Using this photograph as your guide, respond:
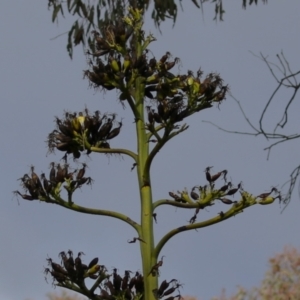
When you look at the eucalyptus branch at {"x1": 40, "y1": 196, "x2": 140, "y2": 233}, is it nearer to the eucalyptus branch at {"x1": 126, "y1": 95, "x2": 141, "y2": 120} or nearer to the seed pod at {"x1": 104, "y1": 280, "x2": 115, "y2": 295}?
the seed pod at {"x1": 104, "y1": 280, "x2": 115, "y2": 295}

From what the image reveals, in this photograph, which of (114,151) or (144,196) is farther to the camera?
(114,151)

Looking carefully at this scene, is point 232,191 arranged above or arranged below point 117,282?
above

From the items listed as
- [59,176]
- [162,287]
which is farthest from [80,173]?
[162,287]

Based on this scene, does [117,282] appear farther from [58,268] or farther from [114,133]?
[114,133]

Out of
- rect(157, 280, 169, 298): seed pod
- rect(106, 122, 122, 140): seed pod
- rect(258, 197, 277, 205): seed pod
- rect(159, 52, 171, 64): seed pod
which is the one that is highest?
rect(159, 52, 171, 64): seed pod

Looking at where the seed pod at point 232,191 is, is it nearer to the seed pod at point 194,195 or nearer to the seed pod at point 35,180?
the seed pod at point 194,195

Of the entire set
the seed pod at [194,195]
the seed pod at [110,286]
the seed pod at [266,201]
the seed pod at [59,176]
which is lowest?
the seed pod at [110,286]

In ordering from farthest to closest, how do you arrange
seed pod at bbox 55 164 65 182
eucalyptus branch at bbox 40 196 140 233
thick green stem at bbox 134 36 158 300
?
seed pod at bbox 55 164 65 182
eucalyptus branch at bbox 40 196 140 233
thick green stem at bbox 134 36 158 300

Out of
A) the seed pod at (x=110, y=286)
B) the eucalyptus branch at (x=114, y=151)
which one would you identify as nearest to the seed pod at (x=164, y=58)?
the eucalyptus branch at (x=114, y=151)

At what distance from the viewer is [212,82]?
2.83 metres

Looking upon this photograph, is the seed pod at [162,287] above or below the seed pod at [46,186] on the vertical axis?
below

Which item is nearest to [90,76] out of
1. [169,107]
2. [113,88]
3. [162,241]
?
[113,88]

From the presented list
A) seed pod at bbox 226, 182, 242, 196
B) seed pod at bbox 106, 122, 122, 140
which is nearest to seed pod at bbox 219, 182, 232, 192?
seed pod at bbox 226, 182, 242, 196

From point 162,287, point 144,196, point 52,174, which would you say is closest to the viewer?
point 162,287
